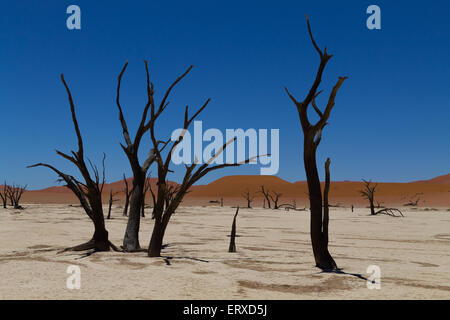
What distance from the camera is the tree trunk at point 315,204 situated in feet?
24.3

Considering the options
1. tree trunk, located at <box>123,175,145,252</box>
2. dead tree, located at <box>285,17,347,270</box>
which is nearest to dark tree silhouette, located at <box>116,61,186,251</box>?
tree trunk, located at <box>123,175,145,252</box>

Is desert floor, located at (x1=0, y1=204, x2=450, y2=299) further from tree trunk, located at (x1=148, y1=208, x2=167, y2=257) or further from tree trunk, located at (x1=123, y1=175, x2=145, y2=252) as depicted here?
tree trunk, located at (x1=123, y1=175, x2=145, y2=252)

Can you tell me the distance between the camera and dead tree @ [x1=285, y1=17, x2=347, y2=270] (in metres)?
7.24

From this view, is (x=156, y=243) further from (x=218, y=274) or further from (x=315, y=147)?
(x=315, y=147)

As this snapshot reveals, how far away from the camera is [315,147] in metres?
7.42

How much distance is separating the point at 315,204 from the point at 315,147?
99cm

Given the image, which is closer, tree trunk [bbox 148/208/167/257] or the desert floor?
the desert floor

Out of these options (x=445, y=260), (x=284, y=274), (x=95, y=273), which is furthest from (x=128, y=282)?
(x=445, y=260)

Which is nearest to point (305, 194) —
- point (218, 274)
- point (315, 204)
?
point (315, 204)

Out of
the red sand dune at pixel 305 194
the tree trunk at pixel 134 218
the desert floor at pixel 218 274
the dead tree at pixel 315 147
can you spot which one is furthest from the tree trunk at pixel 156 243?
the red sand dune at pixel 305 194

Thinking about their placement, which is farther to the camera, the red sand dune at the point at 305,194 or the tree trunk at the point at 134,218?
the red sand dune at the point at 305,194

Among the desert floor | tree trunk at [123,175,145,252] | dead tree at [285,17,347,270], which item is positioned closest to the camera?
the desert floor

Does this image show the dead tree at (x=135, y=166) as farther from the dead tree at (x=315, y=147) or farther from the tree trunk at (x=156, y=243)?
the dead tree at (x=315, y=147)
